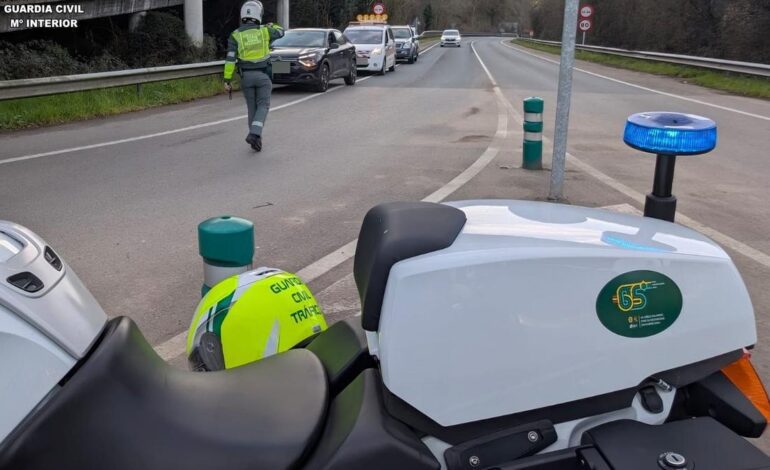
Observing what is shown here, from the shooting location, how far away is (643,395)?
6.38ft

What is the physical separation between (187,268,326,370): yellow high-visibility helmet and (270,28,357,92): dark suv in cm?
1660

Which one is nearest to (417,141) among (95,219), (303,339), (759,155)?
(759,155)

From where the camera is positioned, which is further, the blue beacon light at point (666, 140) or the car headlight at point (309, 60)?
the car headlight at point (309, 60)

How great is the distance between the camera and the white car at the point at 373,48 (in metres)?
26.0

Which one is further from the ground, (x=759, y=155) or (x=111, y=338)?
(x=111, y=338)

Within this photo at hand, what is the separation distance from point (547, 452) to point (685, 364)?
44 centimetres

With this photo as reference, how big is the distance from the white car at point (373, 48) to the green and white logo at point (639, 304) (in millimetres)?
24826

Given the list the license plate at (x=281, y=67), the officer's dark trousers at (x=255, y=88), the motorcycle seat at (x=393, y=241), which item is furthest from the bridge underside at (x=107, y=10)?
the motorcycle seat at (x=393, y=241)

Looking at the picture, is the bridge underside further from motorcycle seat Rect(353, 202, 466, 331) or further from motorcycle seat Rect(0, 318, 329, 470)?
motorcycle seat Rect(0, 318, 329, 470)

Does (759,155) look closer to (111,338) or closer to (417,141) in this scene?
(417,141)

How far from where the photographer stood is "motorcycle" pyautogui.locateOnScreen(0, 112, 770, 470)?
5.16ft

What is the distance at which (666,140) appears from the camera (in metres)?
2.30

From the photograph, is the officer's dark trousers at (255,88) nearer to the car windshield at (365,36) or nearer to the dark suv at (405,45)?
the car windshield at (365,36)

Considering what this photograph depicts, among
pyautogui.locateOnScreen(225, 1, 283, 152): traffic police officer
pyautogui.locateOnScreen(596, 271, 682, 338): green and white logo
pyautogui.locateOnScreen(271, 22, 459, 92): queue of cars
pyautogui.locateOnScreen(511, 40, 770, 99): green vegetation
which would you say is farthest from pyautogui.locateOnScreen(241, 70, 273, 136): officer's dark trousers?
pyautogui.locateOnScreen(511, 40, 770, 99): green vegetation
